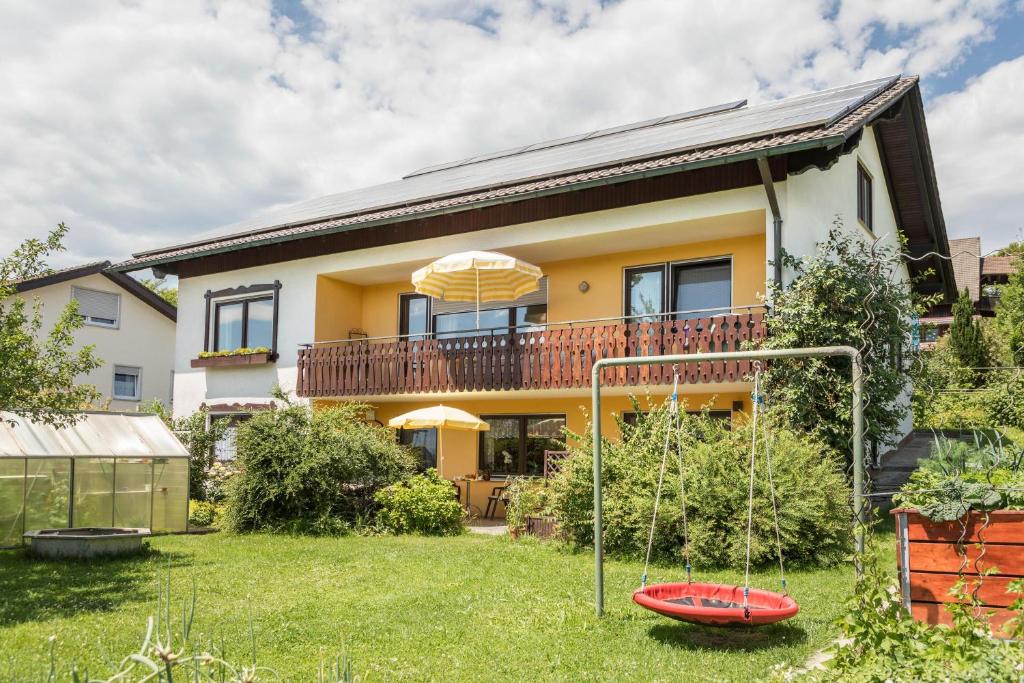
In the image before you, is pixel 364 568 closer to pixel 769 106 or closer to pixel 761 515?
pixel 761 515

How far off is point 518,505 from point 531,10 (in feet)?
22.9

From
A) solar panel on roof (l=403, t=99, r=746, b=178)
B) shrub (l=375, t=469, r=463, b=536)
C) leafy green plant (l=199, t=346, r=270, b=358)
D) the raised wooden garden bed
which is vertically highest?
solar panel on roof (l=403, t=99, r=746, b=178)

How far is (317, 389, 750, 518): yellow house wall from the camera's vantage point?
51.9 feet

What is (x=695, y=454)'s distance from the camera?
1043 centimetres

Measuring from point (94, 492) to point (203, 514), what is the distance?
2.66 metres

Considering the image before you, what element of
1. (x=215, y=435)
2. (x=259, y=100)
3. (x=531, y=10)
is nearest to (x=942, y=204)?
(x=531, y=10)

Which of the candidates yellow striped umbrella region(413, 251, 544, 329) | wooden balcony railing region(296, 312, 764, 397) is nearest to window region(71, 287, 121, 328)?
wooden balcony railing region(296, 312, 764, 397)

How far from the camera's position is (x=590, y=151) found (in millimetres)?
18000

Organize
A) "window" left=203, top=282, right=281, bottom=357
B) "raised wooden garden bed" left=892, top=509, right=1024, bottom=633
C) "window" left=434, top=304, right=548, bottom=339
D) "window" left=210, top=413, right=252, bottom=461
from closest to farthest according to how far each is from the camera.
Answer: "raised wooden garden bed" left=892, top=509, right=1024, bottom=633
"window" left=434, top=304, right=548, bottom=339
"window" left=210, top=413, right=252, bottom=461
"window" left=203, top=282, right=281, bottom=357

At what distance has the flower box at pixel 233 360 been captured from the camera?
60.7 ft

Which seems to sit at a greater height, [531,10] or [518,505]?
[531,10]

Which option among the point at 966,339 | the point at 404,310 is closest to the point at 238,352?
the point at 404,310

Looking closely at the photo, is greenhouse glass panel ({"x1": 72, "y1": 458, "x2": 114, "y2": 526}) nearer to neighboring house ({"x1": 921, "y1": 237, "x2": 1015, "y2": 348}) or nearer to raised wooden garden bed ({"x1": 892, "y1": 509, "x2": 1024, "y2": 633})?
raised wooden garden bed ({"x1": 892, "y1": 509, "x2": 1024, "y2": 633})

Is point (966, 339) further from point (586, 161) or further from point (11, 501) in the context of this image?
point (11, 501)
